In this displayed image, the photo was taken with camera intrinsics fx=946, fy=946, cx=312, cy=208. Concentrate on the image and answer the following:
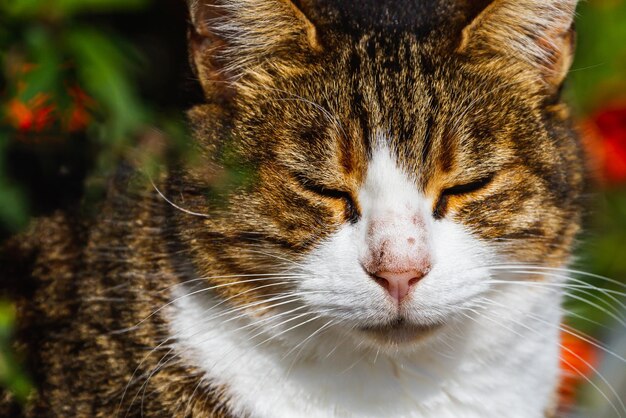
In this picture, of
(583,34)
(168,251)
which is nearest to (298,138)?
(168,251)

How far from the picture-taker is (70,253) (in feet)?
7.74

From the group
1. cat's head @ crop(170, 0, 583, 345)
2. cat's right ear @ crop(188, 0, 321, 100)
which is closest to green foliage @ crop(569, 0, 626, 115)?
cat's head @ crop(170, 0, 583, 345)

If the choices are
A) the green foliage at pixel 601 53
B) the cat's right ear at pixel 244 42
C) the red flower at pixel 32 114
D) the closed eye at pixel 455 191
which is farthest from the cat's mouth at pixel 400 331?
the green foliage at pixel 601 53

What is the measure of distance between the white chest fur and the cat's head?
11 centimetres

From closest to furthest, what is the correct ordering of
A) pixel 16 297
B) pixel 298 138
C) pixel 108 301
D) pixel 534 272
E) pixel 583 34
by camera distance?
1. pixel 298 138
2. pixel 534 272
3. pixel 108 301
4. pixel 16 297
5. pixel 583 34

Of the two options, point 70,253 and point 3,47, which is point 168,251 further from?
point 3,47

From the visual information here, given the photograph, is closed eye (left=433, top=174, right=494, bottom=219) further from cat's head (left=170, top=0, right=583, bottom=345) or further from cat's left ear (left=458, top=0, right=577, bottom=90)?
cat's left ear (left=458, top=0, right=577, bottom=90)

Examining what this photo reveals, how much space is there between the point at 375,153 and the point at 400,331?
0.37 m

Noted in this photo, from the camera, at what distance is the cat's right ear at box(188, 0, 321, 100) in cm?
194

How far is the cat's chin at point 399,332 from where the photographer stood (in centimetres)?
191

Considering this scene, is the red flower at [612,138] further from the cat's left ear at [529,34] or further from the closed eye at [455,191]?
the closed eye at [455,191]

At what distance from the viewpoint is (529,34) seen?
6.66 ft

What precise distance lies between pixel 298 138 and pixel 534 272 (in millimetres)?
600

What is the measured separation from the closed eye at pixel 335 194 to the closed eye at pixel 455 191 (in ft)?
0.54
